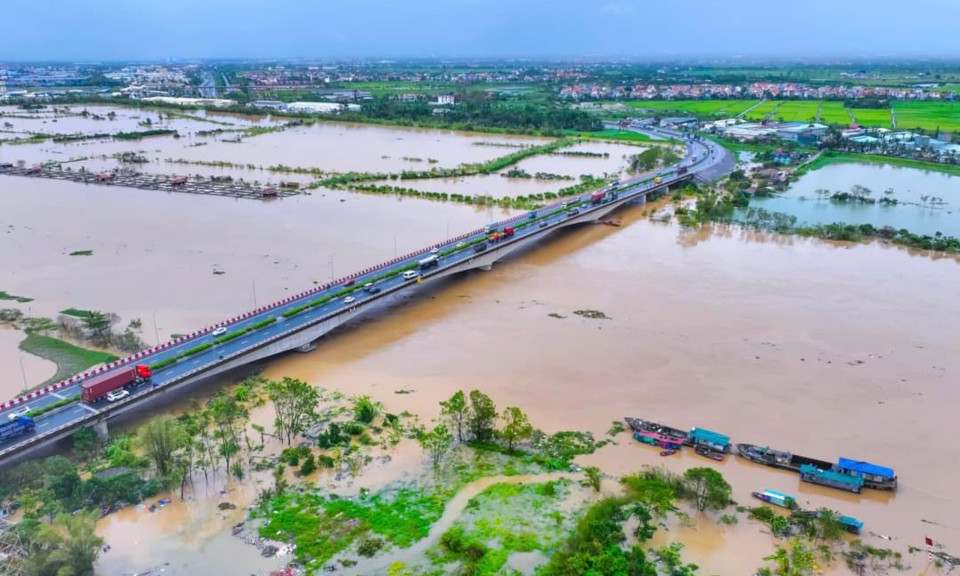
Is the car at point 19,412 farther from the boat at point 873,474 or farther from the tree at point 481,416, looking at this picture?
the boat at point 873,474

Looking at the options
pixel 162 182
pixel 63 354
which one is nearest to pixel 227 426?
pixel 63 354

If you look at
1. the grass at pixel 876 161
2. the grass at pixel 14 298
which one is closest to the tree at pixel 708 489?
the grass at pixel 14 298

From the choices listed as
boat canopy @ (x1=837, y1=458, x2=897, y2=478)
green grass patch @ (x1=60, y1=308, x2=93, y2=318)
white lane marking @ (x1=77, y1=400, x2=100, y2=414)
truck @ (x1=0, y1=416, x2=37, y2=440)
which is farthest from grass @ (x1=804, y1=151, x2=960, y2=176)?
truck @ (x1=0, y1=416, x2=37, y2=440)

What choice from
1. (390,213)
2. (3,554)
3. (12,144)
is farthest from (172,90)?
(3,554)

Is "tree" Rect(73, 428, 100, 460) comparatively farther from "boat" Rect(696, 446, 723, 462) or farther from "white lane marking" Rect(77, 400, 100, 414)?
"boat" Rect(696, 446, 723, 462)

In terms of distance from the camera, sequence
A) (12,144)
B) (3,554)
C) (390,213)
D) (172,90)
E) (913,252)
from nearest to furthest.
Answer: (3,554)
(913,252)
(390,213)
(12,144)
(172,90)

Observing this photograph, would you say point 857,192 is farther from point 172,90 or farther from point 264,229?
point 172,90
